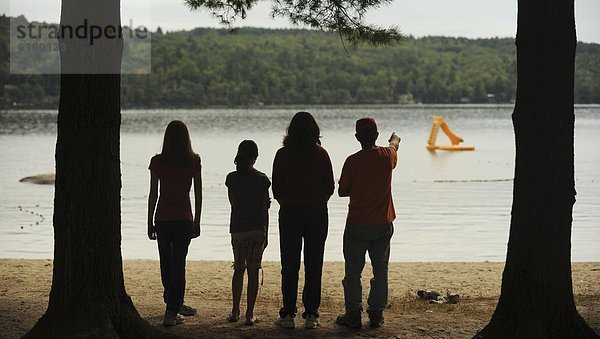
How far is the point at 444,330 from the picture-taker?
7328 millimetres

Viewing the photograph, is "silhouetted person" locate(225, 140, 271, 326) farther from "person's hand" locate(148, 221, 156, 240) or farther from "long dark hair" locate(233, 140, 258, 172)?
"person's hand" locate(148, 221, 156, 240)

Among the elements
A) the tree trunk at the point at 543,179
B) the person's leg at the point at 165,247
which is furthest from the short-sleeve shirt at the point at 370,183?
the person's leg at the point at 165,247

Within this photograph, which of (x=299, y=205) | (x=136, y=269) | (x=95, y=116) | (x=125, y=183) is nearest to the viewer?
(x=95, y=116)

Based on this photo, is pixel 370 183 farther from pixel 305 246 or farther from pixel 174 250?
pixel 174 250

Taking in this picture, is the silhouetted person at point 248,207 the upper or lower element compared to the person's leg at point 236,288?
upper

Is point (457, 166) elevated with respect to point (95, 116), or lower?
lower

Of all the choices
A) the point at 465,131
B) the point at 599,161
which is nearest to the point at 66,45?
the point at 599,161

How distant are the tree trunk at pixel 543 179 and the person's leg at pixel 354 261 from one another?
106 centimetres

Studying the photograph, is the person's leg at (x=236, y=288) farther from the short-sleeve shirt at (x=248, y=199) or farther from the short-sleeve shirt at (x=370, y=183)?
the short-sleeve shirt at (x=370, y=183)

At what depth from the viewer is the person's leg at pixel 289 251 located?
709 centimetres

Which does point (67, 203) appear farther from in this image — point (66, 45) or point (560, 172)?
point (560, 172)

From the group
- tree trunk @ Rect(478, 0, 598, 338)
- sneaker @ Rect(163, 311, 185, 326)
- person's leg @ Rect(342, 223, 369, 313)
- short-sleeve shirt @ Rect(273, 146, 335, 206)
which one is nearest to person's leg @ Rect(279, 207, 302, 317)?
short-sleeve shirt @ Rect(273, 146, 335, 206)

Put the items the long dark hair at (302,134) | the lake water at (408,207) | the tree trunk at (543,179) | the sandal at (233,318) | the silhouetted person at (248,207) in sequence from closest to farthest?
the tree trunk at (543,179), the long dark hair at (302,134), the silhouetted person at (248,207), the sandal at (233,318), the lake water at (408,207)

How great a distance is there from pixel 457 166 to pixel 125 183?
58.6ft
